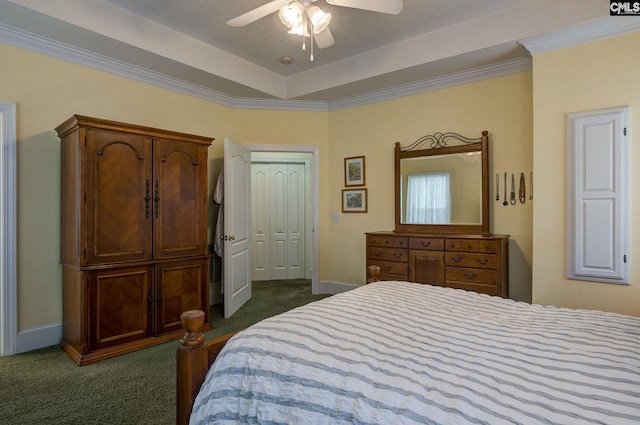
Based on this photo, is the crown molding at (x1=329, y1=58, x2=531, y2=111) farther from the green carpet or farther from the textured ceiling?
the green carpet

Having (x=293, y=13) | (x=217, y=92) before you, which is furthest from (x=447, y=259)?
(x=217, y=92)

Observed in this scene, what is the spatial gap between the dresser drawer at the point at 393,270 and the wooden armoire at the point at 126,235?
184 cm

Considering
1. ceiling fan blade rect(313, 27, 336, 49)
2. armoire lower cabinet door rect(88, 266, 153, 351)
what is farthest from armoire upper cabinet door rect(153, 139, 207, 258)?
ceiling fan blade rect(313, 27, 336, 49)

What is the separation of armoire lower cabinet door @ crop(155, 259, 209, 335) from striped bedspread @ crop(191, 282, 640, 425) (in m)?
2.02

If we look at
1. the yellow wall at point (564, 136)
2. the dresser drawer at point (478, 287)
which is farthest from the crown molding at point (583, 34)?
the dresser drawer at point (478, 287)

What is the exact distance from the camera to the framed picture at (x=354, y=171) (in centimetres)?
453

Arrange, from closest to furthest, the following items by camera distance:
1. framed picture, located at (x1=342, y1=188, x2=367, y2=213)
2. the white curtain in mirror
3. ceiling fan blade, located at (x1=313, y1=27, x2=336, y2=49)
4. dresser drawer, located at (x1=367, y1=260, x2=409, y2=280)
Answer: ceiling fan blade, located at (x1=313, y1=27, x2=336, y2=49) → dresser drawer, located at (x1=367, y1=260, x2=409, y2=280) → the white curtain in mirror → framed picture, located at (x1=342, y1=188, x2=367, y2=213)

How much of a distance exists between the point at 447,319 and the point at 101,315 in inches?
101

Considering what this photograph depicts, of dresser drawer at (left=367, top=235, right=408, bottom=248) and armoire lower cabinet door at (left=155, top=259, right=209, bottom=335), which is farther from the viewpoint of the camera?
dresser drawer at (left=367, top=235, right=408, bottom=248)

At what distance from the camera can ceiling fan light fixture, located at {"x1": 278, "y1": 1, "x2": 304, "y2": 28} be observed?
2203mm

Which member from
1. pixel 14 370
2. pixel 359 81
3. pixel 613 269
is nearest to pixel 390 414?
pixel 613 269

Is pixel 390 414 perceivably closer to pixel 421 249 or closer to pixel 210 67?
pixel 421 249

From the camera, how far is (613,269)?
260cm

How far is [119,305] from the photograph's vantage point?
2.83m
